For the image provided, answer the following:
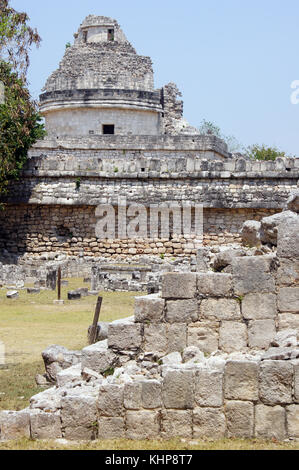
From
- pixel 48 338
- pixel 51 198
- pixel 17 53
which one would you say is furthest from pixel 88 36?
pixel 48 338

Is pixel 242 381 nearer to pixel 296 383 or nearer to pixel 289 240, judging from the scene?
pixel 296 383

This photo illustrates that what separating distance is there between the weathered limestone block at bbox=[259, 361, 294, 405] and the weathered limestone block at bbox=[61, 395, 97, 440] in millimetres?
1644

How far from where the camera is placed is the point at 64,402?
7.65 meters

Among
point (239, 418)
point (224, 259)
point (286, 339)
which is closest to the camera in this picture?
point (239, 418)

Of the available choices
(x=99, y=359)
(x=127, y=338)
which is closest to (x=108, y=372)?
(x=99, y=359)

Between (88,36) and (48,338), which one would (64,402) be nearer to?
(48,338)

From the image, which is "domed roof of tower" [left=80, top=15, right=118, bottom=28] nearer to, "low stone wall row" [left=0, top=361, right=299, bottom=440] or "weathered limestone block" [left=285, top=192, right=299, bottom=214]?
"weathered limestone block" [left=285, top=192, right=299, bottom=214]

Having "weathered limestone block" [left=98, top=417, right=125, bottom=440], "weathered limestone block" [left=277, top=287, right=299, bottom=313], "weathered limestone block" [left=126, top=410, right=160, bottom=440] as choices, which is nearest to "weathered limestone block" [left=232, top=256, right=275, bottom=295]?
"weathered limestone block" [left=277, top=287, right=299, bottom=313]

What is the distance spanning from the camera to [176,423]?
24.8ft

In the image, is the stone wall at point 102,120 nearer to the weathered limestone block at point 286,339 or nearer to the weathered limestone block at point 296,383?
the weathered limestone block at point 286,339

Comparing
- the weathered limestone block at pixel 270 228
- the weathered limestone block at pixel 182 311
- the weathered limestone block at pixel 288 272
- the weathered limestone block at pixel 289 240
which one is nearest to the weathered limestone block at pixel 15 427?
the weathered limestone block at pixel 182 311

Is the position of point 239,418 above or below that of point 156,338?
below

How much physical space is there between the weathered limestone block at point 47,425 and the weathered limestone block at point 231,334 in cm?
201

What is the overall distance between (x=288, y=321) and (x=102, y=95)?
2589cm
